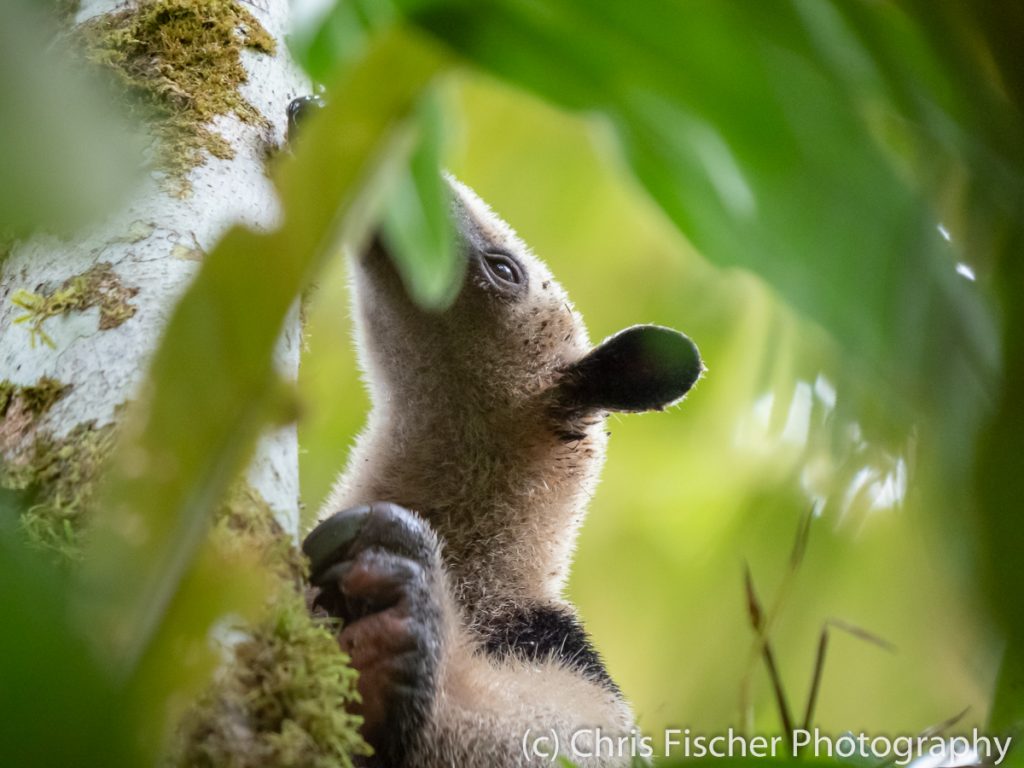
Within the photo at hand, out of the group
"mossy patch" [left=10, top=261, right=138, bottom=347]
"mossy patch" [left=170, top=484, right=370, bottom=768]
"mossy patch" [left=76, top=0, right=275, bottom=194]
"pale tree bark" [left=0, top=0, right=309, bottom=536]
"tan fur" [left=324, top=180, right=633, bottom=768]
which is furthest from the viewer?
"tan fur" [left=324, top=180, right=633, bottom=768]

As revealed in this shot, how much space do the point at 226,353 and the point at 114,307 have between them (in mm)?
938

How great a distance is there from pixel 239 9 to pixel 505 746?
6.46 feet

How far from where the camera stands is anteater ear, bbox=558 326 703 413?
3439 millimetres

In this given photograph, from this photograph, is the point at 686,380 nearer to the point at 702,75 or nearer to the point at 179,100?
the point at 179,100

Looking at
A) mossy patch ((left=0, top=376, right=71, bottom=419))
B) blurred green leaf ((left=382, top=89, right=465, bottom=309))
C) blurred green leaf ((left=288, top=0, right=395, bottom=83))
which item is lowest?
mossy patch ((left=0, top=376, right=71, bottom=419))

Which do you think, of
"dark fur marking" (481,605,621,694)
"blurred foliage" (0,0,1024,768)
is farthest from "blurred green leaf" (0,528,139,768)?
"dark fur marking" (481,605,621,694)

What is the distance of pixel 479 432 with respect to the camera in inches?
141

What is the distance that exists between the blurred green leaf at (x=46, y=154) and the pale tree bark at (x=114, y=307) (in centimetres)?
82

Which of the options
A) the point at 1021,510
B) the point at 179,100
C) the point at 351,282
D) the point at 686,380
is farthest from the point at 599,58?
the point at 351,282

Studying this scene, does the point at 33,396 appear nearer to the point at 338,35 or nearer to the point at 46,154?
the point at 338,35

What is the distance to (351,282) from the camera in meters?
3.69

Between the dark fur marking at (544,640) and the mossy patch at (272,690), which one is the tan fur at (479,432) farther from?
the mossy patch at (272,690)

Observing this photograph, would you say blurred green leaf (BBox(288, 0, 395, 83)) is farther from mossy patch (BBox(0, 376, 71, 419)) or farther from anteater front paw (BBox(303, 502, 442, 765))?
anteater front paw (BBox(303, 502, 442, 765))

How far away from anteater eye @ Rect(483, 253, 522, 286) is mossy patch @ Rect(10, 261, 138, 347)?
1932 millimetres
